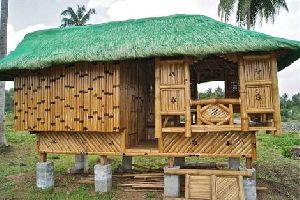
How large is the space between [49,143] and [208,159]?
28.4 ft

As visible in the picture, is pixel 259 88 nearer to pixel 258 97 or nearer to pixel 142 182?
pixel 258 97

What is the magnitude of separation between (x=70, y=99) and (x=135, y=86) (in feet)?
9.27

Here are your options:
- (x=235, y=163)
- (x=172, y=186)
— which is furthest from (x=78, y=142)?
(x=235, y=163)

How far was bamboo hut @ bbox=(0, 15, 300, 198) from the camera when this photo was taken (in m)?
10.7

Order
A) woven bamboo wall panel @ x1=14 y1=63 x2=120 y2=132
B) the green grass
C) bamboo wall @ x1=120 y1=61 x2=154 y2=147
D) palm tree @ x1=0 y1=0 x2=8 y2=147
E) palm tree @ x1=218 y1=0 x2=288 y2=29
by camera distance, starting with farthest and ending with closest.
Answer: palm tree @ x1=218 y1=0 x2=288 y2=29, palm tree @ x1=0 y1=0 x2=8 y2=147, the green grass, bamboo wall @ x1=120 y1=61 x2=154 y2=147, woven bamboo wall panel @ x1=14 y1=63 x2=120 y2=132

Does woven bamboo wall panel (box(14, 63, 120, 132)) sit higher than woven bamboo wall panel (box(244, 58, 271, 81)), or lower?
lower

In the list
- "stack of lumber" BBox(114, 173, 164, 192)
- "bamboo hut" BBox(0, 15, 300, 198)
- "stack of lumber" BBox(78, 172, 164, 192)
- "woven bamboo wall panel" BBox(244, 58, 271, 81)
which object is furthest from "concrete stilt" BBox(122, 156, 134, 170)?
"woven bamboo wall panel" BBox(244, 58, 271, 81)

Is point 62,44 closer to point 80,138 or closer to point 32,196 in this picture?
point 80,138

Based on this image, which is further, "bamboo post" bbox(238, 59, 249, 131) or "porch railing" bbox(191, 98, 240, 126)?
"porch railing" bbox(191, 98, 240, 126)

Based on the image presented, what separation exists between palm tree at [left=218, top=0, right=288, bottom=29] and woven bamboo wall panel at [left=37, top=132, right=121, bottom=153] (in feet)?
54.0

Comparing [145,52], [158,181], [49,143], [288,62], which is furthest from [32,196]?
[288,62]

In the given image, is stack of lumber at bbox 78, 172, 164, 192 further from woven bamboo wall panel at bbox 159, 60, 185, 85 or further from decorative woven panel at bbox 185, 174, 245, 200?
woven bamboo wall panel at bbox 159, 60, 185, 85

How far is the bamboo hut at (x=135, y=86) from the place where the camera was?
421 inches

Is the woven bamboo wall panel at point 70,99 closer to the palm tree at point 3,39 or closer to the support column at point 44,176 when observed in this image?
the support column at point 44,176
